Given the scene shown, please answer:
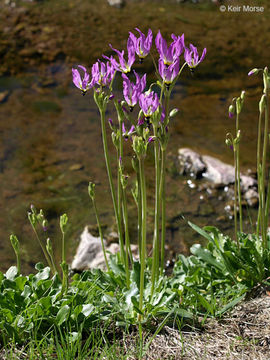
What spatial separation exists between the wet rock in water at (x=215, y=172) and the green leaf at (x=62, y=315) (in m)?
2.36

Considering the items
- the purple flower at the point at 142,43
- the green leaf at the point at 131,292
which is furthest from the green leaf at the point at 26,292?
the purple flower at the point at 142,43

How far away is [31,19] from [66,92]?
2.23 m

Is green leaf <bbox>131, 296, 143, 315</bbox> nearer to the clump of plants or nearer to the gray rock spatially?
the clump of plants

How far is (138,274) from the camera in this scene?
3059 millimetres

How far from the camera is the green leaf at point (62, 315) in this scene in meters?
2.64

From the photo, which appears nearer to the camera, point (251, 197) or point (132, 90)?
point (132, 90)

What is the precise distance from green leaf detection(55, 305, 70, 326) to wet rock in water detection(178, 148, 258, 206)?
93.0 inches

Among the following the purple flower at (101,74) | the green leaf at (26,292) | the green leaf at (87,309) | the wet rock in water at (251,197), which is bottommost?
the wet rock in water at (251,197)

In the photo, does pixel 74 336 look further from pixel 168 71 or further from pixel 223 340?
pixel 168 71

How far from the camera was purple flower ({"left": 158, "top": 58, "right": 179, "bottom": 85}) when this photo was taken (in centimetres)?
238

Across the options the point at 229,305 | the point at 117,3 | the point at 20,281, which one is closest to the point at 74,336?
the point at 20,281

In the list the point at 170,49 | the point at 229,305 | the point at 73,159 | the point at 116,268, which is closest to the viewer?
the point at 170,49

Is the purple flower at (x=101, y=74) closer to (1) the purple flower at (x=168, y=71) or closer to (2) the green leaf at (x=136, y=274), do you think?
(1) the purple flower at (x=168, y=71)

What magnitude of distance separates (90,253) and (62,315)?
1369mm
